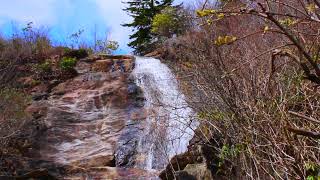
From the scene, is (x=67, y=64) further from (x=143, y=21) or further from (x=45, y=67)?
(x=143, y=21)

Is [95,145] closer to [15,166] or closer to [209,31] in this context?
[15,166]

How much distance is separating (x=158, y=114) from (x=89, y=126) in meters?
1.91

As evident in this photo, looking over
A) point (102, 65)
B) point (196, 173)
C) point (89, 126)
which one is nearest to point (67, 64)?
point (102, 65)

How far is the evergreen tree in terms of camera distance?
853 inches

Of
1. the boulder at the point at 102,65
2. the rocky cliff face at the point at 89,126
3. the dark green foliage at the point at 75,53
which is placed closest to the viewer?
the rocky cliff face at the point at 89,126

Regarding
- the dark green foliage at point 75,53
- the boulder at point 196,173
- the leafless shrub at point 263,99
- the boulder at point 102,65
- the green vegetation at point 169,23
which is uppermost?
the green vegetation at point 169,23

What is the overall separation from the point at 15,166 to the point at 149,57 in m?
8.04

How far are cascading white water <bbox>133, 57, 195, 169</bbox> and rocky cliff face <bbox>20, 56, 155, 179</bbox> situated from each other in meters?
0.29

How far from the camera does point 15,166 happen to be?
1071 centimetres

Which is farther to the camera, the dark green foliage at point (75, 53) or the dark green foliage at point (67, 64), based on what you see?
the dark green foliage at point (75, 53)

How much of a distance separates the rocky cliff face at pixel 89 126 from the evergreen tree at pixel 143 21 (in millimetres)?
5436

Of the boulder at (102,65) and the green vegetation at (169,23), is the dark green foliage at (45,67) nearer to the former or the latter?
the boulder at (102,65)

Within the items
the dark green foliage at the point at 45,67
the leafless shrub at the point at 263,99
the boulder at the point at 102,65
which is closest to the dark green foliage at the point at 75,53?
the boulder at the point at 102,65

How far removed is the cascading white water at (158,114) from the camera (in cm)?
926
